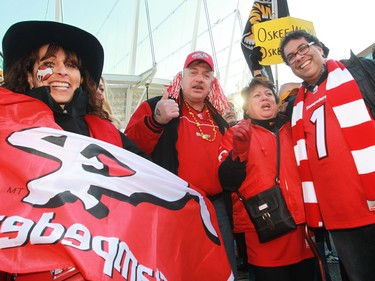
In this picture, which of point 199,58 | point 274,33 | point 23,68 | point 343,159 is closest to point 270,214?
point 343,159

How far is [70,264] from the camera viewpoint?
0.94 m

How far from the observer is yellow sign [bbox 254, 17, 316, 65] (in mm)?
3908

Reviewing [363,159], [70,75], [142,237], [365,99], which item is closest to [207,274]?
[142,237]

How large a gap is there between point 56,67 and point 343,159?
73.0 inches

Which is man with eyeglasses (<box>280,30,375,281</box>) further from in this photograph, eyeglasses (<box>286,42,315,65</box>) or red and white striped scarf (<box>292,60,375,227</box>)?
eyeglasses (<box>286,42,315,65</box>)

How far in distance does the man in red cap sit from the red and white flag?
72 cm

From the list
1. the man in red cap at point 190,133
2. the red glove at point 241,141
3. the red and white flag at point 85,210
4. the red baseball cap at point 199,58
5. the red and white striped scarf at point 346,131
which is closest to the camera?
the red and white flag at point 85,210

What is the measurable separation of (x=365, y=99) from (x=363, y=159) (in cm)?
41

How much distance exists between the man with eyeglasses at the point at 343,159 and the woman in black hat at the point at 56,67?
1322 millimetres

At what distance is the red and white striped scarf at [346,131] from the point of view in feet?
5.53

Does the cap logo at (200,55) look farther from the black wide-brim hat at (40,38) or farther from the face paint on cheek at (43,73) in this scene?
the face paint on cheek at (43,73)

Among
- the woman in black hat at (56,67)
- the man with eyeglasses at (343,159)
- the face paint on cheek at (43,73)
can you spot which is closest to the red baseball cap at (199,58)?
the man with eyeglasses at (343,159)

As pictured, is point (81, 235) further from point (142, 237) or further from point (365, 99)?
point (365, 99)

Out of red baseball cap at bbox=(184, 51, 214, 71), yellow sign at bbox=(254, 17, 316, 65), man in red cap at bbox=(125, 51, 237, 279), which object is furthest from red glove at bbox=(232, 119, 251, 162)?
yellow sign at bbox=(254, 17, 316, 65)
